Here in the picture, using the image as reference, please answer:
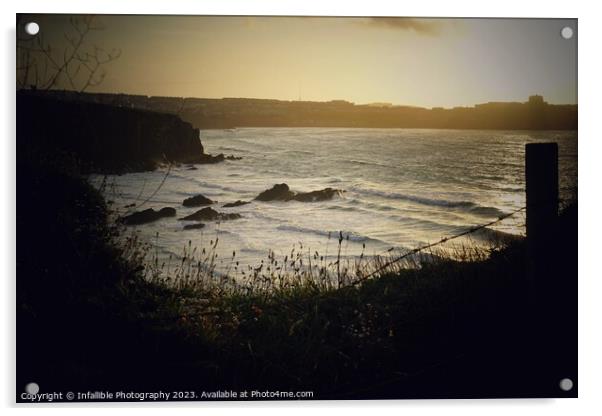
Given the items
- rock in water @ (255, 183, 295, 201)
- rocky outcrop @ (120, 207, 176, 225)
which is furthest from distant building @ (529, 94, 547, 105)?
rocky outcrop @ (120, 207, 176, 225)

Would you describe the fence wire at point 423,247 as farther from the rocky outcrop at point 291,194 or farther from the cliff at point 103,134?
the cliff at point 103,134

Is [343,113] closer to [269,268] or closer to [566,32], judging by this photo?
[269,268]

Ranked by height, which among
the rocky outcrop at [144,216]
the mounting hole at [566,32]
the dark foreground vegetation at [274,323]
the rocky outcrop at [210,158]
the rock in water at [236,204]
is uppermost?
the mounting hole at [566,32]

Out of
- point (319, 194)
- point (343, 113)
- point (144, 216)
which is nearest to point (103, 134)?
point (144, 216)

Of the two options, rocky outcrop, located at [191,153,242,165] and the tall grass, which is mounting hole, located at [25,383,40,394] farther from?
rocky outcrop, located at [191,153,242,165]

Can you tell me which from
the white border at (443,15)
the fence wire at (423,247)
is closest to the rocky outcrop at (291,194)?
the fence wire at (423,247)
